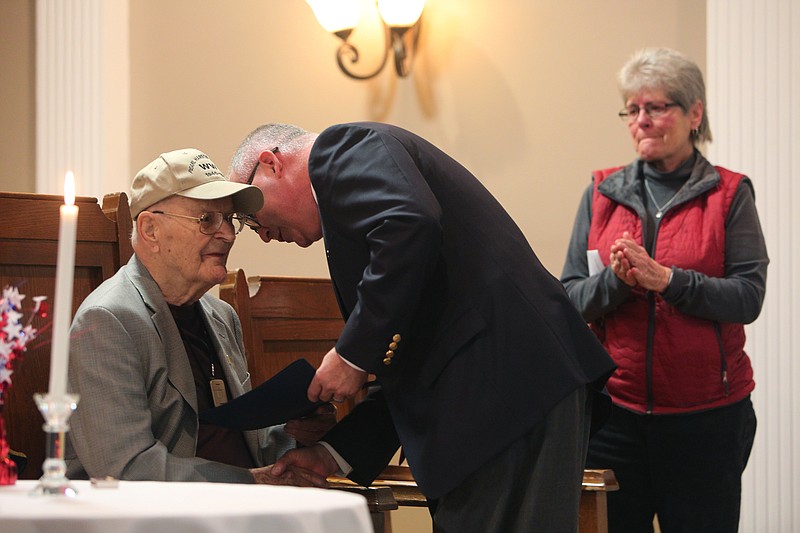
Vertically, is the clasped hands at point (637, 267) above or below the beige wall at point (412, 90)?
below

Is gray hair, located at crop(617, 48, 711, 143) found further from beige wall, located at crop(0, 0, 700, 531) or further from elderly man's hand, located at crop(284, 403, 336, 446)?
elderly man's hand, located at crop(284, 403, 336, 446)

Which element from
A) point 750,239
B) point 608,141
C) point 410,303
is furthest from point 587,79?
point 410,303

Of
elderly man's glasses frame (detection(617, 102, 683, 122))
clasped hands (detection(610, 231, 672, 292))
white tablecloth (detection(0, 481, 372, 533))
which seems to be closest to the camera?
white tablecloth (detection(0, 481, 372, 533))

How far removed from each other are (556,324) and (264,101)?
9.64 ft

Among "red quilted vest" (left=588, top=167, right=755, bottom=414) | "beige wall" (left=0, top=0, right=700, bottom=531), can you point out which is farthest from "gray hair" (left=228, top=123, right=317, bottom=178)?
"beige wall" (left=0, top=0, right=700, bottom=531)

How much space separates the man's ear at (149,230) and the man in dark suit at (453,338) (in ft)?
1.35

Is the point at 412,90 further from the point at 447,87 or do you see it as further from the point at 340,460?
the point at 340,460

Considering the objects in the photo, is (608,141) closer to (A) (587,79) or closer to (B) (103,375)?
(A) (587,79)

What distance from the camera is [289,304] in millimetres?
3023

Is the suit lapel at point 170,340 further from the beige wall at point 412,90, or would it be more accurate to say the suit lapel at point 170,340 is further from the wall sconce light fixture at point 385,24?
the wall sconce light fixture at point 385,24

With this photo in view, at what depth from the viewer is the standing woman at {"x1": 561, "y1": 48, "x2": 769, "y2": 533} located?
279 centimetres

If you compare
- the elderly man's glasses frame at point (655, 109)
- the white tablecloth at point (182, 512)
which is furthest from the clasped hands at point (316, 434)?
the elderly man's glasses frame at point (655, 109)

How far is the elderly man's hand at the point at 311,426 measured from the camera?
2.38m

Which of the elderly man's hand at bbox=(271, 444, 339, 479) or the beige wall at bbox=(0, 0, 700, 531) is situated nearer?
the elderly man's hand at bbox=(271, 444, 339, 479)
